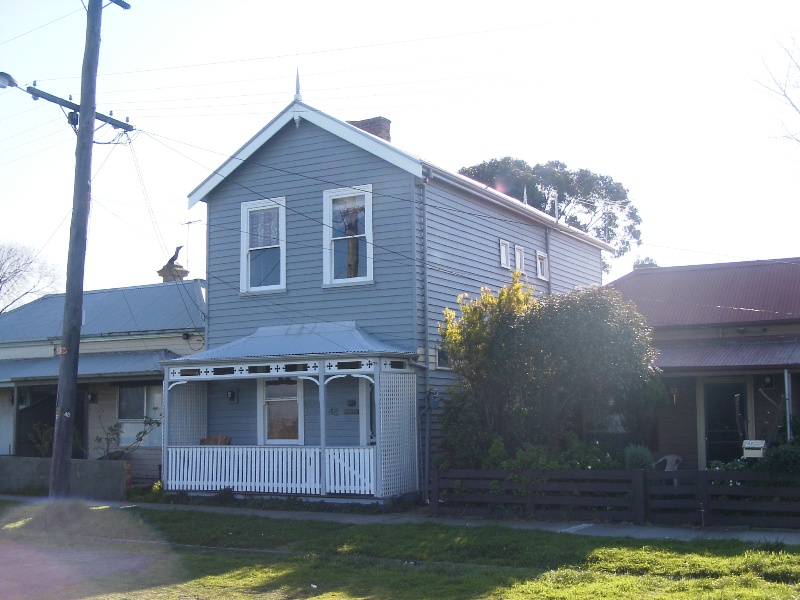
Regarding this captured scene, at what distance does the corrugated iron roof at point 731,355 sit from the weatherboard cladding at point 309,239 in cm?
577

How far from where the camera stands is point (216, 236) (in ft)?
67.9

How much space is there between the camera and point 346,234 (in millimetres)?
19109

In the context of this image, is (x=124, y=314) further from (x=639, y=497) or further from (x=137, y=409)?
(x=639, y=497)

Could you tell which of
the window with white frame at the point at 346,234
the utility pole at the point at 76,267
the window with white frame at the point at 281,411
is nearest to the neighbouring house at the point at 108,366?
the window with white frame at the point at 281,411

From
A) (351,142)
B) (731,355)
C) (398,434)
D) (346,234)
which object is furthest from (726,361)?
(351,142)

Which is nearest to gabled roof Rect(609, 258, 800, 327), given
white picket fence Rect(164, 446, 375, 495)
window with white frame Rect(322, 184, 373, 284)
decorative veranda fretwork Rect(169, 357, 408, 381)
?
window with white frame Rect(322, 184, 373, 284)

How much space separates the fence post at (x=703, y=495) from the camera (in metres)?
13.5

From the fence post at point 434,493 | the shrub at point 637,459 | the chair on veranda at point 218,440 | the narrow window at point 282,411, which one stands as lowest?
the fence post at point 434,493

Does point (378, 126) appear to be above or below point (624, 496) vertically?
above

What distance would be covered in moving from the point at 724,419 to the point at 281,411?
9.79 metres

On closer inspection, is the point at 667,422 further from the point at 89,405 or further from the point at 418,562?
the point at 89,405

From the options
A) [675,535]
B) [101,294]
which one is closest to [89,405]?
[101,294]

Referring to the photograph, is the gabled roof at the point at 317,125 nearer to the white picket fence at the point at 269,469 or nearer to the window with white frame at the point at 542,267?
the white picket fence at the point at 269,469

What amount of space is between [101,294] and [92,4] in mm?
12812
